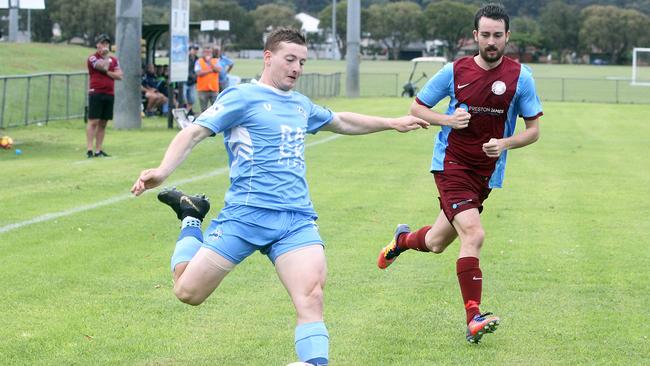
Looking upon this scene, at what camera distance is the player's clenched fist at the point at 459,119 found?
7703 millimetres

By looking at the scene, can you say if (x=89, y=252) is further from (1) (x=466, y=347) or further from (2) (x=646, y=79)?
(2) (x=646, y=79)

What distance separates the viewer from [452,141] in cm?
807

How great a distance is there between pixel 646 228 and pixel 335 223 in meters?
3.47

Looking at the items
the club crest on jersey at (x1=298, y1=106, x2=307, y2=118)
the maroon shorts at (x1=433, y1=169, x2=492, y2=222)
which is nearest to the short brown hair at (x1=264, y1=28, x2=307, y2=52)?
the club crest on jersey at (x1=298, y1=106, x2=307, y2=118)

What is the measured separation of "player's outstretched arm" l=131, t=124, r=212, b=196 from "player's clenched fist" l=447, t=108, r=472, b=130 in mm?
2136

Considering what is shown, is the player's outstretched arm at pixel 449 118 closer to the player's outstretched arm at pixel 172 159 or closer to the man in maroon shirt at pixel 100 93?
the player's outstretched arm at pixel 172 159

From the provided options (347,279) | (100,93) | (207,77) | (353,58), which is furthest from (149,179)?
(353,58)

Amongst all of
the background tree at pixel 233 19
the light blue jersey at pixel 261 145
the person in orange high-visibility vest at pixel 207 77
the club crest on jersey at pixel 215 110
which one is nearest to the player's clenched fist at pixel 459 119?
the light blue jersey at pixel 261 145

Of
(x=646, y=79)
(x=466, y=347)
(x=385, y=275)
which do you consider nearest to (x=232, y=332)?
(x=466, y=347)

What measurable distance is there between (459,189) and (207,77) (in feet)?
74.4

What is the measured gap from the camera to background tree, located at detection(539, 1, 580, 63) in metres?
134

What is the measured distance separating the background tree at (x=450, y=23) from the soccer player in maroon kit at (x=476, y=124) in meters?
122

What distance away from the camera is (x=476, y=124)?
795cm

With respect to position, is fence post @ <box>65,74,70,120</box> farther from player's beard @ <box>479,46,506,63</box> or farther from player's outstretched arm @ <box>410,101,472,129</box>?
player's beard @ <box>479,46,506,63</box>
